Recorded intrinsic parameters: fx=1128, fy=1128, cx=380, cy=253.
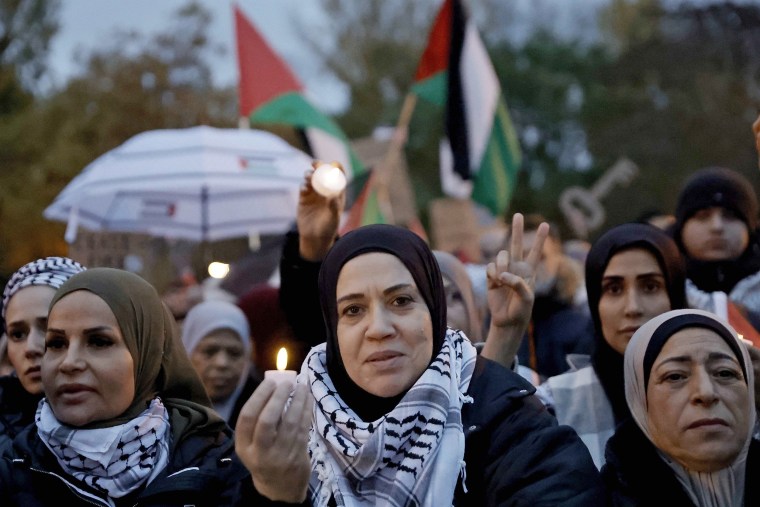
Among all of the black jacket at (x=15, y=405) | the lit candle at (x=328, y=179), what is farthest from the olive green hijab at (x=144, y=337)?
the lit candle at (x=328, y=179)

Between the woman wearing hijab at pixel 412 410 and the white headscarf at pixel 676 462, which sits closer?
the woman wearing hijab at pixel 412 410

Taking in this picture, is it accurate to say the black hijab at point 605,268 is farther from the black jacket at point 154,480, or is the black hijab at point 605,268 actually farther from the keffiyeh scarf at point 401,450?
the black jacket at point 154,480

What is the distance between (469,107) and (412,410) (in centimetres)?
524

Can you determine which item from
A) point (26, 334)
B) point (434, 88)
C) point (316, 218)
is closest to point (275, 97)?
point (434, 88)

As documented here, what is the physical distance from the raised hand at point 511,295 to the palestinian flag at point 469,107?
3926 mm

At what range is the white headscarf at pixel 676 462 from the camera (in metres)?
3.08

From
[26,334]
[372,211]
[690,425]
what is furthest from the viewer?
[372,211]

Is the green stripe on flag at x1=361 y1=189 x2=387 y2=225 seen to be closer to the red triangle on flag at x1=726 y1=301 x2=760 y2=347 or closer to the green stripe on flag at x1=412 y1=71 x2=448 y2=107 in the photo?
the green stripe on flag at x1=412 y1=71 x2=448 y2=107

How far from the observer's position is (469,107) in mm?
7953

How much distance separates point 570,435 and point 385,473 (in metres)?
0.51

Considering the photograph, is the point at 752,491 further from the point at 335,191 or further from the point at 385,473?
the point at 335,191

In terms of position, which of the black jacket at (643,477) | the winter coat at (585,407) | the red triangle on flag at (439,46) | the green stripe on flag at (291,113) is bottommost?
the black jacket at (643,477)

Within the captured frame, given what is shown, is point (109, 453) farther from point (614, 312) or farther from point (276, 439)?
point (614, 312)

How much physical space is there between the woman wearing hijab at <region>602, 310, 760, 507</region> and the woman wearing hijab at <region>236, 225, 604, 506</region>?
0.76 ft
